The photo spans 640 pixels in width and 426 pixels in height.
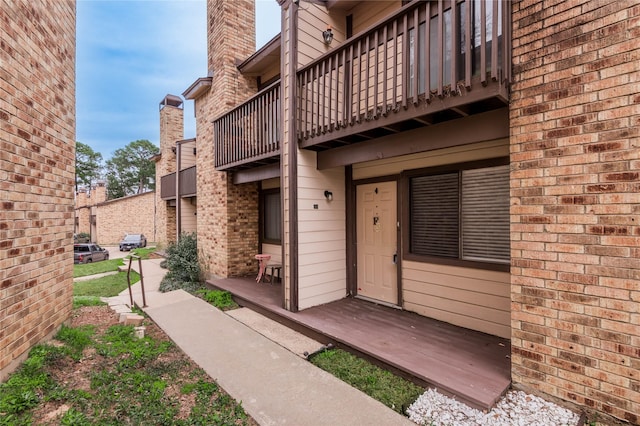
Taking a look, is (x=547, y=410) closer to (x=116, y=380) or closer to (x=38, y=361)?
(x=116, y=380)

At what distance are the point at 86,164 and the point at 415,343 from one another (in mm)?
45625

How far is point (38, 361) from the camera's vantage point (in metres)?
2.84

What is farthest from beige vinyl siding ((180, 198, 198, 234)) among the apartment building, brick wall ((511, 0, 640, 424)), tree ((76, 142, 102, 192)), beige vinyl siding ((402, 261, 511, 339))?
tree ((76, 142, 102, 192))

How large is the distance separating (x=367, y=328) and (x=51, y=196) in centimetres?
414

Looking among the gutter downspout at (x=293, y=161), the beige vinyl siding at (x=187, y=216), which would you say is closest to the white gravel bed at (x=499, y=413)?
the gutter downspout at (x=293, y=161)

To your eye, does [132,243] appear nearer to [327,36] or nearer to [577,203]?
[327,36]

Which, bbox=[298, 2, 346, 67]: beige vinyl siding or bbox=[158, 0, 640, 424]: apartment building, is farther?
bbox=[298, 2, 346, 67]: beige vinyl siding

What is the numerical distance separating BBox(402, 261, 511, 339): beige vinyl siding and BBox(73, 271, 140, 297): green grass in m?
6.93

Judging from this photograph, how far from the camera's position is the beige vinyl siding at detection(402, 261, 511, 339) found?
371cm

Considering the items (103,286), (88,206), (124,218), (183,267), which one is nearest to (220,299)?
(183,267)

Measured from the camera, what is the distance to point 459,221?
412 cm

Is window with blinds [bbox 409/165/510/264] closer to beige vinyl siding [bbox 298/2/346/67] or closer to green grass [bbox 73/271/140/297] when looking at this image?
beige vinyl siding [bbox 298/2/346/67]

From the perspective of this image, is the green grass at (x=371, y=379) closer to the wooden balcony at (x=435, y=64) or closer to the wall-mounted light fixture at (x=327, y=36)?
the wooden balcony at (x=435, y=64)

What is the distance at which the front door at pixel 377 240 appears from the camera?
16.1 ft
